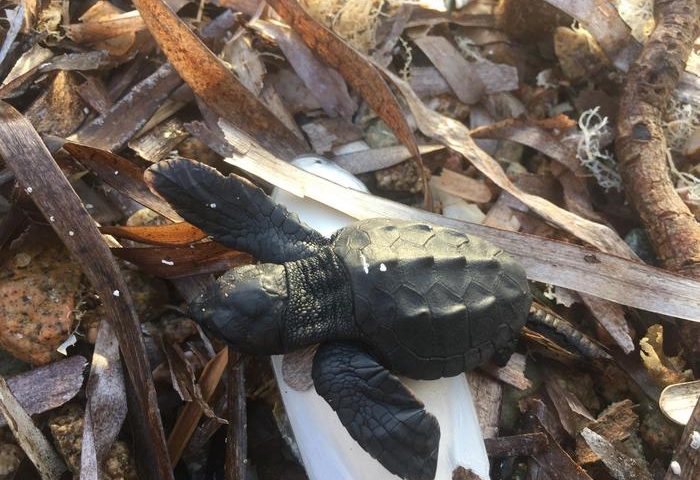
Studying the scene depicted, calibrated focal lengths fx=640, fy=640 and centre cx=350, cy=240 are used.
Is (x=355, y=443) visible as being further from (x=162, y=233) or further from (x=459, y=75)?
(x=459, y=75)

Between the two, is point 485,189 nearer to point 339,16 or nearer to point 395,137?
point 395,137

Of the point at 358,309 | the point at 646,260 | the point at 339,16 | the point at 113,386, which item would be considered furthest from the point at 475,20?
the point at 113,386

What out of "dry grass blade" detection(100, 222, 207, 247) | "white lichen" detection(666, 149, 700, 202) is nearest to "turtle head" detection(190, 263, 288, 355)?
"dry grass blade" detection(100, 222, 207, 247)

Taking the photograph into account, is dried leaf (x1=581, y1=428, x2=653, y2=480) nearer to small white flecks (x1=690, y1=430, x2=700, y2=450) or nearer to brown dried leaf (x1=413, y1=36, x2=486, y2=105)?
small white flecks (x1=690, y1=430, x2=700, y2=450)

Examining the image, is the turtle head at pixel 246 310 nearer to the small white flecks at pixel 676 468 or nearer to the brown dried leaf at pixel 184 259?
the brown dried leaf at pixel 184 259

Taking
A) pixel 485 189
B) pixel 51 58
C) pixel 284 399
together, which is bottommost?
pixel 284 399

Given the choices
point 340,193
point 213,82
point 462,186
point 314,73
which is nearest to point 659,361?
point 462,186
